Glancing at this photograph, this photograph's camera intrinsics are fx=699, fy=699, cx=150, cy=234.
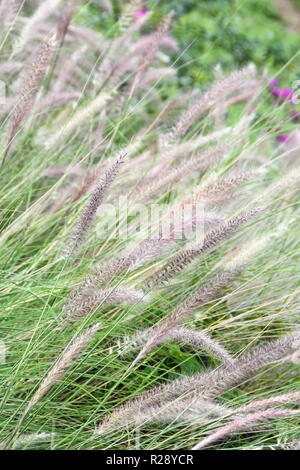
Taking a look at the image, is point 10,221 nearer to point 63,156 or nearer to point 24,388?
point 63,156

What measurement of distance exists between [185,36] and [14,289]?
326cm

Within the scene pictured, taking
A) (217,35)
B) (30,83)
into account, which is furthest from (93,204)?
(217,35)

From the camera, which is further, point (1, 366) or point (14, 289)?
point (14, 289)

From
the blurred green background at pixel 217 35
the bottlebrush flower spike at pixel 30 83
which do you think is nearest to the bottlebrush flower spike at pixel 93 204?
the bottlebrush flower spike at pixel 30 83

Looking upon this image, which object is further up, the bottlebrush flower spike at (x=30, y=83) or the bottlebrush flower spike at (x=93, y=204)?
the bottlebrush flower spike at (x=30, y=83)

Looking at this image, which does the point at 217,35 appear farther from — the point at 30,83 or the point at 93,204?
the point at 93,204

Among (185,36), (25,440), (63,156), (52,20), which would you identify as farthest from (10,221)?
(185,36)

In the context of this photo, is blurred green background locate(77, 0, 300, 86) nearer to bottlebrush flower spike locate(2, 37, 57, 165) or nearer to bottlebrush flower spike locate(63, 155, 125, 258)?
bottlebrush flower spike locate(2, 37, 57, 165)

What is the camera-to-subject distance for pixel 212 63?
193 inches

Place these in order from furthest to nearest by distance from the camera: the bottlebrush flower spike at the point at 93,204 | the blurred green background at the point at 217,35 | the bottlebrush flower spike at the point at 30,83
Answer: the blurred green background at the point at 217,35
the bottlebrush flower spike at the point at 30,83
the bottlebrush flower spike at the point at 93,204

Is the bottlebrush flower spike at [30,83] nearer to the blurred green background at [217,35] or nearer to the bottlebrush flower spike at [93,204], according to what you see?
the bottlebrush flower spike at [93,204]

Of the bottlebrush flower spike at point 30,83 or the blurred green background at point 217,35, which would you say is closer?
the bottlebrush flower spike at point 30,83

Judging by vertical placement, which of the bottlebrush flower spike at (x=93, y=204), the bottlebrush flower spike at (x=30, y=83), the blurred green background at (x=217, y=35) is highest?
the blurred green background at (x=217, y=35)
